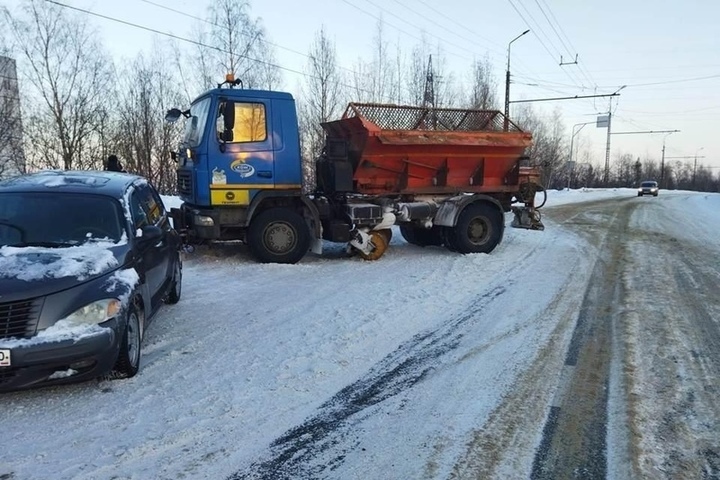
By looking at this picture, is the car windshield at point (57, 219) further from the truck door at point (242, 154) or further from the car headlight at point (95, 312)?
the truck door at point (242, 154)

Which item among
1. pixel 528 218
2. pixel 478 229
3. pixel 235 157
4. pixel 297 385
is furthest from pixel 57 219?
pixel 528 218

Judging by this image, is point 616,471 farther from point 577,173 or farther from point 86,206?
point 577,173

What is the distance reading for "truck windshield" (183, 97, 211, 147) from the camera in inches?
361

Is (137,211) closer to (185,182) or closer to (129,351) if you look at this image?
(129,351)

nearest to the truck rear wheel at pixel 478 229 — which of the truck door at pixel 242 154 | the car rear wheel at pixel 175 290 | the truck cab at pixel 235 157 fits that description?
the truck cab at pixel 235 157

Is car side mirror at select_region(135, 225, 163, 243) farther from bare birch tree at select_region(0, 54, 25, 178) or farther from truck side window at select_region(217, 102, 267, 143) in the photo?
bare birch tree at select_region(0, 54, 25, 178)

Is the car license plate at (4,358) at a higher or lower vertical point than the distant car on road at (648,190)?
lower

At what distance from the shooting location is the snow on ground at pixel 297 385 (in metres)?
3.33

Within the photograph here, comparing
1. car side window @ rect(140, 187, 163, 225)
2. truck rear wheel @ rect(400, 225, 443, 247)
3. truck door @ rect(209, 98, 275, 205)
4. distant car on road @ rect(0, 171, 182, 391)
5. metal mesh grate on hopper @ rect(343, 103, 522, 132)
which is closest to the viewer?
distant car on road @ rect(0, 171, 182, 391)

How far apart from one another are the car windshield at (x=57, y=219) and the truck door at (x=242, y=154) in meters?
3.85

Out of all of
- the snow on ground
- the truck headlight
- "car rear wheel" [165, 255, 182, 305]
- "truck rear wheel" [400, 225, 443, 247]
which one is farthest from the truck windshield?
"truck rear wheel" [400, 225, 443, 247]

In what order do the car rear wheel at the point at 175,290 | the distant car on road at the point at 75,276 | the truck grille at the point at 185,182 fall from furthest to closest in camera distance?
the truck grille at the point at 185,182
the car rear wheel at the point at 175,290
the distant car on road at the point at 75,276

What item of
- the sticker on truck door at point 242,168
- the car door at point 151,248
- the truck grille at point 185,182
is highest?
the sticker on truck door at point 242,168

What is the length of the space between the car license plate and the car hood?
1.20 ft
